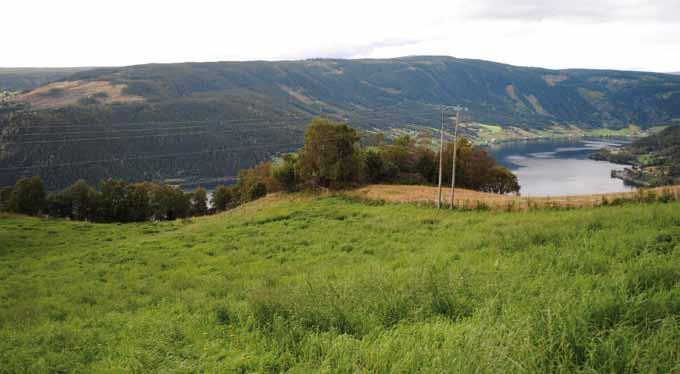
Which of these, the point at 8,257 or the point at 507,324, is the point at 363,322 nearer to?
the point at 507,324

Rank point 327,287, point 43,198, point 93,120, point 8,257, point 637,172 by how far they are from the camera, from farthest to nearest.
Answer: point 93,120 → point 637,172 → point 43,198 → point 8,257 → point 327,287

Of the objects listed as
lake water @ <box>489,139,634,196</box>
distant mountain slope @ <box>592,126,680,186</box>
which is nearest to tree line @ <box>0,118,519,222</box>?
lake water @ <box>489,139,634,196</box>

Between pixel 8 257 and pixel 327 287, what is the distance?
86.0 ft

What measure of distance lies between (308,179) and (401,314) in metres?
38.0

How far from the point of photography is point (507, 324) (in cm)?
458

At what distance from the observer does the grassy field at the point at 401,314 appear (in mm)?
3994

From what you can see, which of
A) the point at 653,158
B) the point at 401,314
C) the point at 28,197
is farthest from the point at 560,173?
the point at 401,314

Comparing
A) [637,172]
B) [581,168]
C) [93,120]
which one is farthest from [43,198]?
[581,168]

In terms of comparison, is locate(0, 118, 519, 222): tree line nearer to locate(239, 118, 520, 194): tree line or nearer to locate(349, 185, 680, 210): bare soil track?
locate(239, 118, 520, 194): tree line

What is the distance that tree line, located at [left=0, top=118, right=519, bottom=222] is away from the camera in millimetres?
42125

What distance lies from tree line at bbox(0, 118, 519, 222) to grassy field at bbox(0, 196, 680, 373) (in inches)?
1041

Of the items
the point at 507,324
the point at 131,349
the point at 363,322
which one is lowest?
the point at 131,349

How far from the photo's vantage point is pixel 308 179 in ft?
143

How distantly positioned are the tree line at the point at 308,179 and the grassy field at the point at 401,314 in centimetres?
2645
